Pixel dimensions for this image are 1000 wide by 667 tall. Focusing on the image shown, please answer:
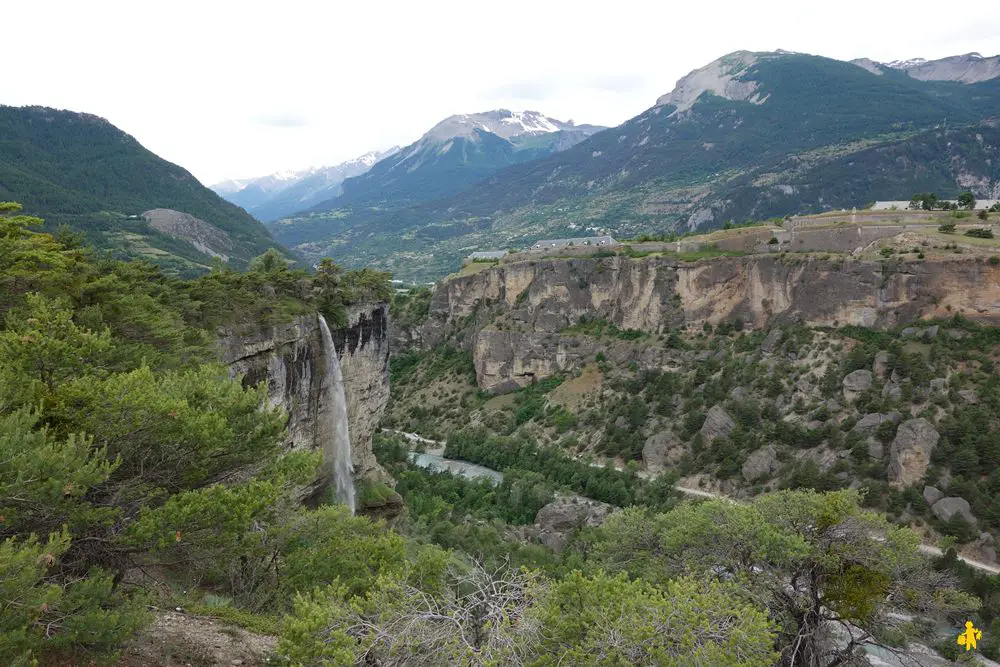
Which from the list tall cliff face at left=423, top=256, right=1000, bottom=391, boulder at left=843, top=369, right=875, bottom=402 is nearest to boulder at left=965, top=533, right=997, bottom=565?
boulder at left=843, top=369, right=875, bottom=402

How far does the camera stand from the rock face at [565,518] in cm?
3662

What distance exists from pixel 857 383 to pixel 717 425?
9778 mm

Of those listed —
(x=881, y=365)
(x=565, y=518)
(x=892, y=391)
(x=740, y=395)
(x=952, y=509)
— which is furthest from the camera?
(x=740, y=395)

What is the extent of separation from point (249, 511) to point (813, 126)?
200976 mm

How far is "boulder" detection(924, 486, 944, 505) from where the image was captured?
32031 mm

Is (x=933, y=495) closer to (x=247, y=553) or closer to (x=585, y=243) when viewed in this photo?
(x=247, y=553)

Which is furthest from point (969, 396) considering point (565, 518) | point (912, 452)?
point (565, 518)

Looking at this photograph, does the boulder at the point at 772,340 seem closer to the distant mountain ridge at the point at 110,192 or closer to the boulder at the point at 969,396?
the boulder at the point at 969,396

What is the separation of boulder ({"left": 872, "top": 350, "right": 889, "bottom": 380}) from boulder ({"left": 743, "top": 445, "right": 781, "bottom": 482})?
8.43m

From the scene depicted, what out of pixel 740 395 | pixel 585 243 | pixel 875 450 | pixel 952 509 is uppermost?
pixel 585 243

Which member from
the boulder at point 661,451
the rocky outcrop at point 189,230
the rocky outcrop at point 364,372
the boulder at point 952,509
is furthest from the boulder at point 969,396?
the rocky outcrop at point 189,230

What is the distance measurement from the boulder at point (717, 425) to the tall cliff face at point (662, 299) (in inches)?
410

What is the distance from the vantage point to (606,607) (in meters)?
9.97

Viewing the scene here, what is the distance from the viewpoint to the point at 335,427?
28719mm
